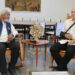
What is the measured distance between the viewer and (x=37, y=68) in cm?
362

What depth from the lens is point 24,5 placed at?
27.5 ft

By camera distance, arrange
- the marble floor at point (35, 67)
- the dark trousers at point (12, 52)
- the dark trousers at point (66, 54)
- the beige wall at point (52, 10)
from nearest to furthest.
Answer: the dark trousers at point (12, 52) < the dark trousers at point (66, 54) < the marble floor at point (35, 67) < the beige wall at point (52, 10)

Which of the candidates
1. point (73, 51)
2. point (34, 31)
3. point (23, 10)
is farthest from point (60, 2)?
point (73, 51)

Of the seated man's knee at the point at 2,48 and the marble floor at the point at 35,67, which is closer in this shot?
the seated man's knee at the point at 2,48

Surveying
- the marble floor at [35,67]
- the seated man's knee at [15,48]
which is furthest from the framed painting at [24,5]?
the seated man's knee at [15,48]

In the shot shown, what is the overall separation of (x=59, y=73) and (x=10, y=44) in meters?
1.38

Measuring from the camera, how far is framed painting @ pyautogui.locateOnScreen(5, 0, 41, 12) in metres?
8.27

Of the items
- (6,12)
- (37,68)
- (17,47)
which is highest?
(6,12)

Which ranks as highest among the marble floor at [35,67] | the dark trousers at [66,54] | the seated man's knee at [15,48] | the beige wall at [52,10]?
the beige wall at [52,10]

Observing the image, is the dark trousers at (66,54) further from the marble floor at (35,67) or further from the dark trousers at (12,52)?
the dark trousers at (12,52)

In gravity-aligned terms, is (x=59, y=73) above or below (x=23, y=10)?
below

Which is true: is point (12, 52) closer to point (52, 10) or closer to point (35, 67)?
point (35, 67)

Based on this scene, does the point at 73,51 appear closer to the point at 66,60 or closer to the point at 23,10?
the point at 66,60

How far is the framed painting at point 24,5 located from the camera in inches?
325
